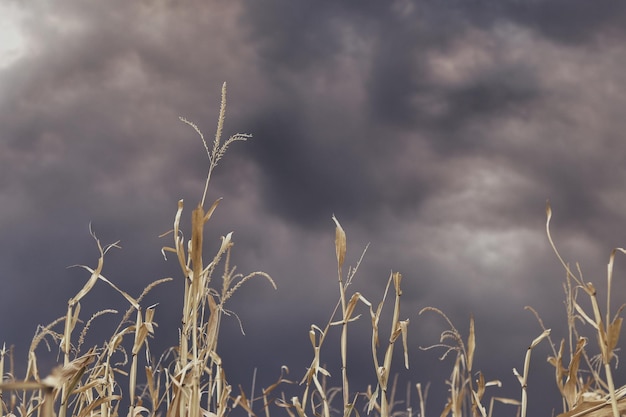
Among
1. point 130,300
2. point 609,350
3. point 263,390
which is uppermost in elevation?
point 130,300

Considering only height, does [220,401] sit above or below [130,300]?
below

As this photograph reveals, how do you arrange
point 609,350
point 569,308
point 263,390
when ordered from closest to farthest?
point 609,350, point 569,308, point 263,390

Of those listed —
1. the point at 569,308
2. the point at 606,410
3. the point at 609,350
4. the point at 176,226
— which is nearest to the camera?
the point at 609,350

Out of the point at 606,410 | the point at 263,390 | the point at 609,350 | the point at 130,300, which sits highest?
the point at 130,300

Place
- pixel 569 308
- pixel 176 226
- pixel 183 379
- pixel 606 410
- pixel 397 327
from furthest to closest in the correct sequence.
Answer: pixel 569 308 → pixel 397 327 → pixel 176 226 → pixel 183 379 → pixel 606 410

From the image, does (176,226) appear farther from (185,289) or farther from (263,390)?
(263,390)

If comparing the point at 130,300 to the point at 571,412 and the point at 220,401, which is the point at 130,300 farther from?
the point at 571,412

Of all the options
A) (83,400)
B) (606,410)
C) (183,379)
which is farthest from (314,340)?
(606,410)

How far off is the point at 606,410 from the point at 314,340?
1.41 metres

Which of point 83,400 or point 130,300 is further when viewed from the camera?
point 83,400

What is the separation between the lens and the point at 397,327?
8.94 ft

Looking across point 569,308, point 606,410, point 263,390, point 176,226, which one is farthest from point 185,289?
point 569,308

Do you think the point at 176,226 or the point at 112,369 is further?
the point at 112,369

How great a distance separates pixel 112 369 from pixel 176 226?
996mm
